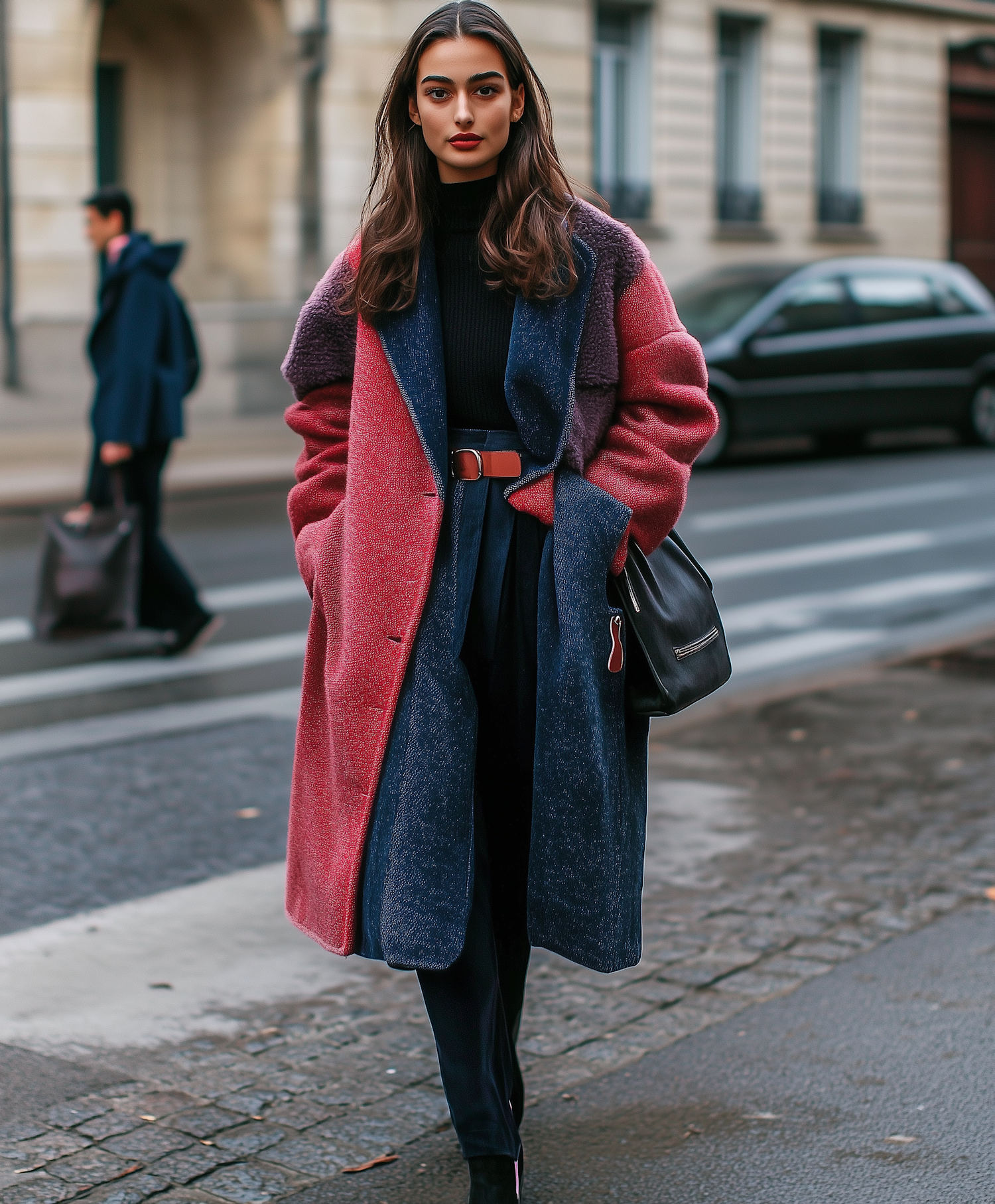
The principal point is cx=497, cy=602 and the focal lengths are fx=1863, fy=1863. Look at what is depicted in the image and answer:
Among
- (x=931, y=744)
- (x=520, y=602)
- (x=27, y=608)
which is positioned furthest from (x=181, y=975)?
(x=27, y=608)

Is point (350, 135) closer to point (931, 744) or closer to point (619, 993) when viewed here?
point (931, 744)

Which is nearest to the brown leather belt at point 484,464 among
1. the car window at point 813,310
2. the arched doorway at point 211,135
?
the car window at point 813,310

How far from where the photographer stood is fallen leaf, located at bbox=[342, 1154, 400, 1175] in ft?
10.3

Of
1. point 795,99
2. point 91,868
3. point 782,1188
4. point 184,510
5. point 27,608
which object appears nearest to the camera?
point 782,1188

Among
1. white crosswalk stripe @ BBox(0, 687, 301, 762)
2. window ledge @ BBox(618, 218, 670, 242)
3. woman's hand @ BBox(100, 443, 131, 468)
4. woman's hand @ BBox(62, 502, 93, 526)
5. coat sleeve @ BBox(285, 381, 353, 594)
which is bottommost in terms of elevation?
white crosswalk stripe @ BBox(0, 687, 301, 762)

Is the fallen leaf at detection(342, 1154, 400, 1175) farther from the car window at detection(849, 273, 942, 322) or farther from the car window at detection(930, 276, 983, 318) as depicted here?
the car window at detection(930, 276, 983, 318)

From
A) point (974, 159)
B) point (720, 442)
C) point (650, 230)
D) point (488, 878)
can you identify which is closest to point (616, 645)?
point (488, 878)

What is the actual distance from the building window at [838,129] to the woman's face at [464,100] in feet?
81.0

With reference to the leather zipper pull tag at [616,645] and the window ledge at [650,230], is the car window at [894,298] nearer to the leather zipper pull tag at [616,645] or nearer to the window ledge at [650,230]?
the window ledge at [650,230]

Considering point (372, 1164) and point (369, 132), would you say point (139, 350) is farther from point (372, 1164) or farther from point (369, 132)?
point (369, 132)

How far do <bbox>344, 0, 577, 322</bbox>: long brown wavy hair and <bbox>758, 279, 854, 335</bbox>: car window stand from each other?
1314 centimetres

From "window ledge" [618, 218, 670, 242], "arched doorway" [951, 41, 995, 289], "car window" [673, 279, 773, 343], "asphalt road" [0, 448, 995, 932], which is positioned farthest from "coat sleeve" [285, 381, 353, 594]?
"arched doorway" [951, 41, 995, 289]

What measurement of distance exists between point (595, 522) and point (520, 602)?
0.17m

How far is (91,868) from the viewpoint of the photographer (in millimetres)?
4887
